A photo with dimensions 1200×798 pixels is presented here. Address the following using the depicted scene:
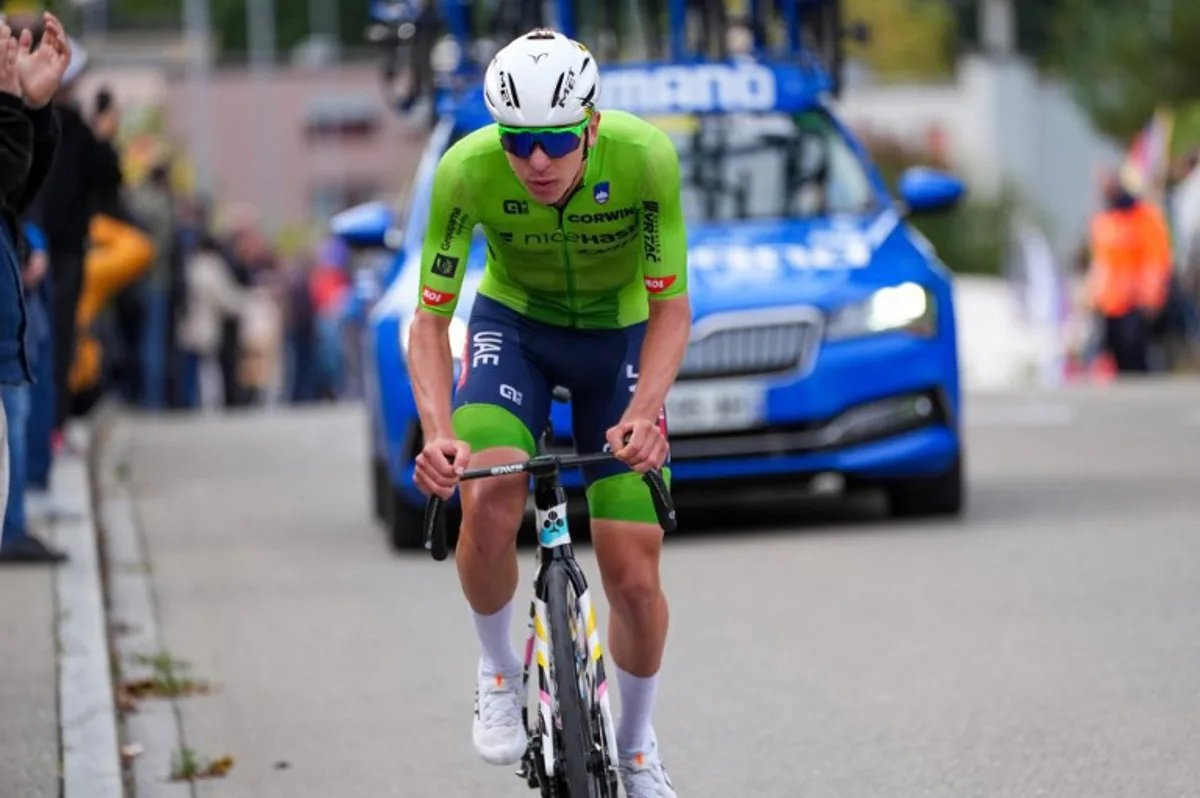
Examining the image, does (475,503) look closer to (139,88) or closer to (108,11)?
(139,88)

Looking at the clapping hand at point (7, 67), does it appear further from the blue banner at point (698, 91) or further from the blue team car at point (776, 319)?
the blue banner at point (698, 91)

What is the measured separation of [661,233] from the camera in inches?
264

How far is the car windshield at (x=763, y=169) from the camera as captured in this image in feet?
43.4

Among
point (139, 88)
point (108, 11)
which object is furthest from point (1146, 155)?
point (108, 11)

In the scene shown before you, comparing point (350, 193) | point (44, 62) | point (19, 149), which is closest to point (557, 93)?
point (19, 149)

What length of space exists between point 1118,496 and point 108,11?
11065cm

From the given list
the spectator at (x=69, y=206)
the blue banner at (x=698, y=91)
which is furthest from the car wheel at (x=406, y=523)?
the blue banner at (x=698, y=91)

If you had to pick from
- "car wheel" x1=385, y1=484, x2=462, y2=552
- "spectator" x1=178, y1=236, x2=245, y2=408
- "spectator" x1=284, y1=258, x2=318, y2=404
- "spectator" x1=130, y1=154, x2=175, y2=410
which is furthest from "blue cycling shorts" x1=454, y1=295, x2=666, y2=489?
"spectator" x1=284, y1=258, x2=318, y2=404

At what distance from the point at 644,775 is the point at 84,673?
2689mm

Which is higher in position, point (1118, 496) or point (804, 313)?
point (804, 313)

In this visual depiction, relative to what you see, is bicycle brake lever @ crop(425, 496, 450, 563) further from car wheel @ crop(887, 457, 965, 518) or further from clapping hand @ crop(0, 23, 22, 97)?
car wheel @ crop(887, 457, 965, 518)

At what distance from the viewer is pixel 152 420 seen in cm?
2219

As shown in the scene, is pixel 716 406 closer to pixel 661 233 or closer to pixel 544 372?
pixel 544 372

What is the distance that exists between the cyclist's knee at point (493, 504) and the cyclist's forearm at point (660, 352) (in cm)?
32
